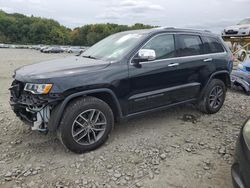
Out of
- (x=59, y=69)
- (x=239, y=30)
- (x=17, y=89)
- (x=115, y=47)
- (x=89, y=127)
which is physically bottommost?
(x=89, y=127)

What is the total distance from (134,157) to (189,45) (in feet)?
7.82

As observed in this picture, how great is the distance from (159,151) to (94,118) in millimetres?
1078

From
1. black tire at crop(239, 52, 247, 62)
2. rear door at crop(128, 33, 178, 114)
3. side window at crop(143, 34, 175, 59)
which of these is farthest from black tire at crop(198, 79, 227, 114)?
black tire at crop(239, 52, 247, 62)

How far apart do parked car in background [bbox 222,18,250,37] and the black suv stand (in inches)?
433

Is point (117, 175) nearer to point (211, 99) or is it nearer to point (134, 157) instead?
point (134, 157)

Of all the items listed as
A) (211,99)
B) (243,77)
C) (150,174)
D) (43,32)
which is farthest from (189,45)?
(43,32)

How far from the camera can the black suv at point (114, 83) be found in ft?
11.2

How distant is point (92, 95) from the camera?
3.70 meters

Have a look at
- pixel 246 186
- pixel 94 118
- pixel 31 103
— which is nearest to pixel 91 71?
pixel 94 118

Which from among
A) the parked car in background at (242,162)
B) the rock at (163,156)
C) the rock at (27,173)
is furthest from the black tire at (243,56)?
the rock at (27,173)

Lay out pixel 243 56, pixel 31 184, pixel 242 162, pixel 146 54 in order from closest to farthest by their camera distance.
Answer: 1. pixel 242 162
2. pixel 31 184
3. pixel 146 54
4. pixel 243 56

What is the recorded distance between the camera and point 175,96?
4.55 metres

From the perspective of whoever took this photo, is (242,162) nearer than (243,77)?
Yes

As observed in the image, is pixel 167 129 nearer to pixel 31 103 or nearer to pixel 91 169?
pixel 91 169
